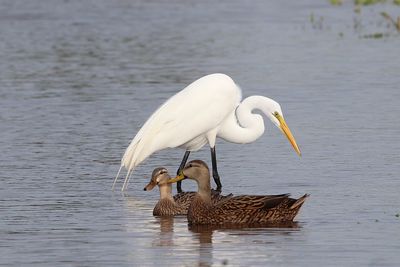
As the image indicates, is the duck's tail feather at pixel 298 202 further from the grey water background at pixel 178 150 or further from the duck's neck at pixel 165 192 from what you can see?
the duck's neck at pixel 165 192

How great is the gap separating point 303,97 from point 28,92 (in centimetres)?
409

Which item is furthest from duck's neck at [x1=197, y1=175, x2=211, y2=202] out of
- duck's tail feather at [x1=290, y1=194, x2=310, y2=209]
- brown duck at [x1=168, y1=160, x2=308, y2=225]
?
duck's tail feather at [x1=290, y1=194, x2=310, y2=209]

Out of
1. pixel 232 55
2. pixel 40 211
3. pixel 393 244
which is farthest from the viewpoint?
pixel 232 55

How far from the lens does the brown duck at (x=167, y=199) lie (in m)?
12.0

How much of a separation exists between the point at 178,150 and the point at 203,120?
7.67ft

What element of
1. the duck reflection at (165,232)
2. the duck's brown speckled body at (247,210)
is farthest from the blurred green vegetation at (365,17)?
the duck's brown speckled body at (247,210)

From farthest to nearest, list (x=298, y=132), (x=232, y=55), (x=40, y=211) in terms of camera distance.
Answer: (x=232, y=55) < (x=298, y=132) < (x=40, y=211)

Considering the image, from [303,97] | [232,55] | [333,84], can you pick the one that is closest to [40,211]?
[303,97]

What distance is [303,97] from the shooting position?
18.6 meters

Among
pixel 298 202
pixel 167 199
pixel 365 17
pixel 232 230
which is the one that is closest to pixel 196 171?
pixel 167 199

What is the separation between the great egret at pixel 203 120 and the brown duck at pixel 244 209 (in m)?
1.36

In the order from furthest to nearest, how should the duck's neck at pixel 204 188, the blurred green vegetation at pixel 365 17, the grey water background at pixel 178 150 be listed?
the blurred green vegetation at pixel 365 17 → the duck's neck at pixel 204 188 → the grey water background at pixel 178 150

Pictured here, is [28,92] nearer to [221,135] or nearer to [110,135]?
[110,135]

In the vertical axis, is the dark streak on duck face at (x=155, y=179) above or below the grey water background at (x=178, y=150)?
above
